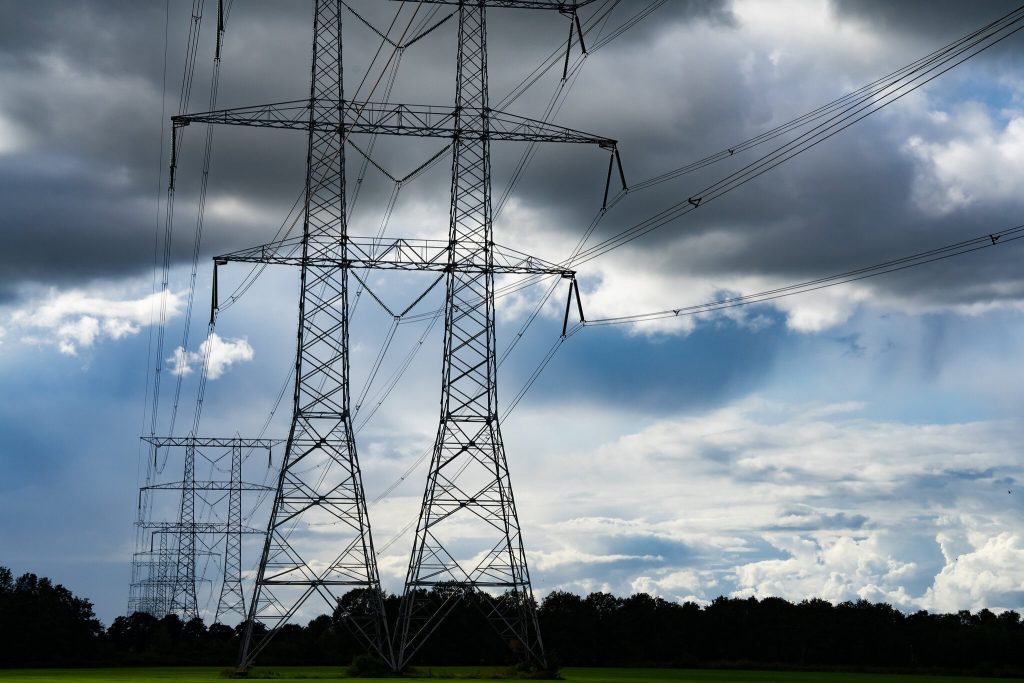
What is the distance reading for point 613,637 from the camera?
159375mm

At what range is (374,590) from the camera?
6581 centimetres

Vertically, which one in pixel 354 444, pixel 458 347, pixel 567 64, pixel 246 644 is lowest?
pixel 246 644

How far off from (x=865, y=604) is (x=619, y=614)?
3800cm

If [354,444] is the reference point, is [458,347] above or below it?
above

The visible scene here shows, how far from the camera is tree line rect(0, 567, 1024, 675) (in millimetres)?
134750

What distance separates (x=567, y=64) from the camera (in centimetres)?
6175

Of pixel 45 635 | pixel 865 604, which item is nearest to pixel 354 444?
pixel 45 635

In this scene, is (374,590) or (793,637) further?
(793,637)

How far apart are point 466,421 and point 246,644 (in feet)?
59.4

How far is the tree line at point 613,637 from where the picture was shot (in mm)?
134750

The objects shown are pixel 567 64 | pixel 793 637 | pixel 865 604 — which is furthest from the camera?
pixel 865 604

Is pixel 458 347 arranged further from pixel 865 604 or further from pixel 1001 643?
pixel 865 604

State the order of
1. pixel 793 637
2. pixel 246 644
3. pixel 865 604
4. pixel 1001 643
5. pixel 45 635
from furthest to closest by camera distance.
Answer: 1. pixel 865 604
2. pixel 793 637
3. pixel 1001 643
4. pixel 45 635
5. pixel 246 644

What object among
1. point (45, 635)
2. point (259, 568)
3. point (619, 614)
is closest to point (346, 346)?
point (259, 568)
